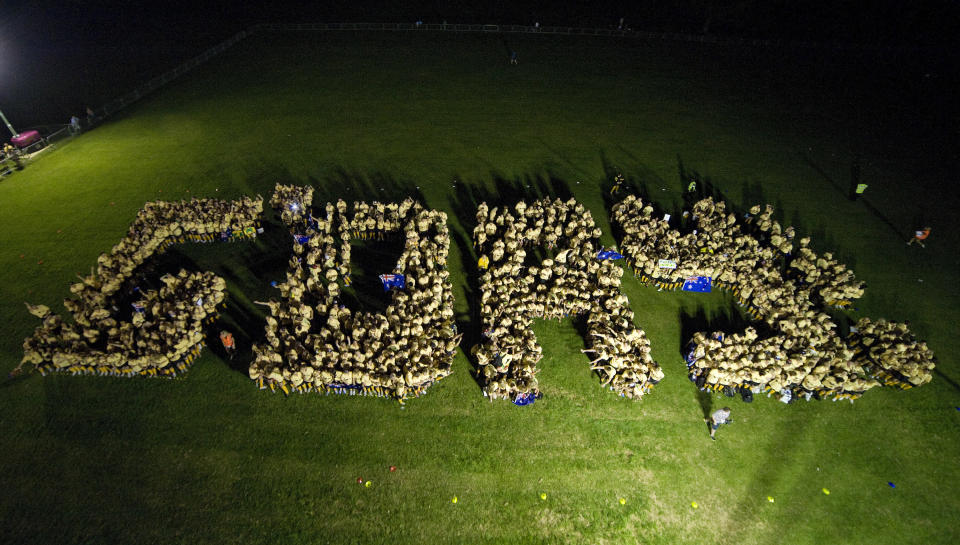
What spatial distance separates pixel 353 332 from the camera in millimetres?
13898

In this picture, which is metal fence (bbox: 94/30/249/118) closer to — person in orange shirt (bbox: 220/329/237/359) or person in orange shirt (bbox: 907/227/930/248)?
person in orange shirt (bbox: 220/329/237/359)

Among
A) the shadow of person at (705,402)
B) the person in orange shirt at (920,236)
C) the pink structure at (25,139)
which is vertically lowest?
the shadow of person at (705,402)

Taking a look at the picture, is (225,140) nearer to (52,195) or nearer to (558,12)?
(52,195)

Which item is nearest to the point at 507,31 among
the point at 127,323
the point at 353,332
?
the point at 353,332

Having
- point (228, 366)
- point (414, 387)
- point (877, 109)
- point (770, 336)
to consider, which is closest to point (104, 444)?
point (228, 366)

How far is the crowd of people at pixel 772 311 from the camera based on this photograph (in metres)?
13.8

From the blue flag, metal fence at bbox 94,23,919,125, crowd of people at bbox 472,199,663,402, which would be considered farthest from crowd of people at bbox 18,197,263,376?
metal fence at bbox 94,23,919,125

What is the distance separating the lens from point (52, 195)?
24.0 m

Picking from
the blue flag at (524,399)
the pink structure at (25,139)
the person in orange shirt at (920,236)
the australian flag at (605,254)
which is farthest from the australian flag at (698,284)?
the pink structure at (25,139)

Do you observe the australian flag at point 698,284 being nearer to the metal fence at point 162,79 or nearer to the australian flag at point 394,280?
the australian flag at point 394,280

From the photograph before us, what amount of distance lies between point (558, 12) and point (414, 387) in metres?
56.7

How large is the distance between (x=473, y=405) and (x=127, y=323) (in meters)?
13.0

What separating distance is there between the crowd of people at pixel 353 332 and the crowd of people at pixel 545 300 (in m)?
1.77

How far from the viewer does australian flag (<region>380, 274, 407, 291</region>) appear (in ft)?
54.5
